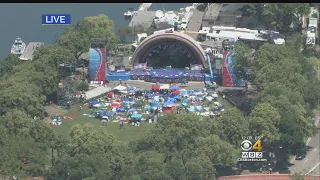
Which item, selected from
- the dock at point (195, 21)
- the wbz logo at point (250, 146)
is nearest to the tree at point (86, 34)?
the dock at point (195, 21)

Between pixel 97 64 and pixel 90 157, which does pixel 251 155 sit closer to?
pixel 90 157

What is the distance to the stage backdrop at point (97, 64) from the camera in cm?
7438

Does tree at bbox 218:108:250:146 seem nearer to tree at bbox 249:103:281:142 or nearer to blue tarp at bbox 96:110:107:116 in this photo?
tree at bbox 249:103:281:142

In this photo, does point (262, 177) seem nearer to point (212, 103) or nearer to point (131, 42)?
point (212, 103)

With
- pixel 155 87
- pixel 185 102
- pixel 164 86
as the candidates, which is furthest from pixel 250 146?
pixel 155 87

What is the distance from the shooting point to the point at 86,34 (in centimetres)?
7869

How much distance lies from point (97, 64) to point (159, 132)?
17.9m

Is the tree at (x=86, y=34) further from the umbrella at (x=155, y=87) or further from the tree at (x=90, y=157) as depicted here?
the tree at (x=90, y=157)

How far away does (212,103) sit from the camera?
7056 cm

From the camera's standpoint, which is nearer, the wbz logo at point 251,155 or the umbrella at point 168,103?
the wbz logo at point 251,155

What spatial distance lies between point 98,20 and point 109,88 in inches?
350

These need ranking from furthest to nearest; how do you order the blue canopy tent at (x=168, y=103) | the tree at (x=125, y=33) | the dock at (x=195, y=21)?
the dock at (x=195, y=21) < the tree at (x=125, y=33) < the blue canopy tent at (x=168, y=103)

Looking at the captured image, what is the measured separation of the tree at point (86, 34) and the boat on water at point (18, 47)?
226 inches

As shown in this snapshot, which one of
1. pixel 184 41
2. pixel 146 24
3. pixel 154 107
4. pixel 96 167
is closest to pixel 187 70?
pixel 184 41
